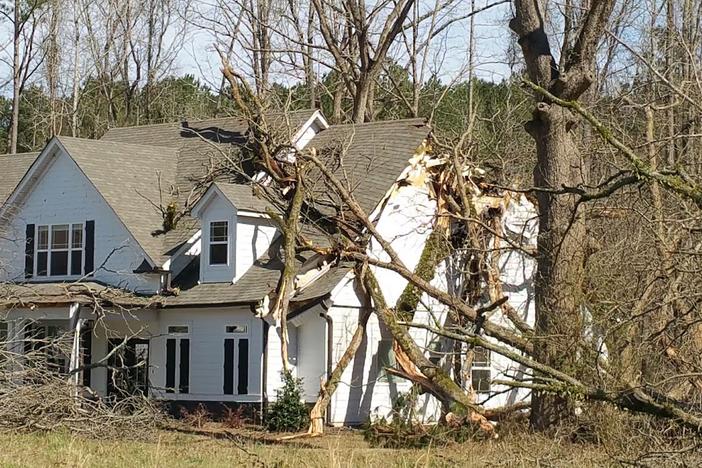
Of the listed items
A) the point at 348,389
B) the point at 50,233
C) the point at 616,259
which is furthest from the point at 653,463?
the point at 50,233

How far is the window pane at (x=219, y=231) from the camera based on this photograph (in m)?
28.4

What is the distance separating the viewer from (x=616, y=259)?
22375 mm

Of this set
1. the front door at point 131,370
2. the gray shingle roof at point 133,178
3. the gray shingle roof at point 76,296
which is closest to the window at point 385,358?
the gray shingle roof at point 76,296

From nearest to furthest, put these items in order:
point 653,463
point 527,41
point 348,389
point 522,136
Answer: point 653,463, point 527,41, point 348,389, point 522,136

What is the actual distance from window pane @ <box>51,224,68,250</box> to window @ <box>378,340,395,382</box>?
9495mm

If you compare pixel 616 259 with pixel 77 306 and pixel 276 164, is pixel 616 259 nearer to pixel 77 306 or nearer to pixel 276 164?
pixel 276 164

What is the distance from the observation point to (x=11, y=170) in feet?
121

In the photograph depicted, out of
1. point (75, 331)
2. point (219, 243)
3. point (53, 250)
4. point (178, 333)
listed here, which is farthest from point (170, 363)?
point (53, 250)

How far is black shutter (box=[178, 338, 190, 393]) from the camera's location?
28641 millimetres

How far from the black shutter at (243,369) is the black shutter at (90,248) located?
220 inches

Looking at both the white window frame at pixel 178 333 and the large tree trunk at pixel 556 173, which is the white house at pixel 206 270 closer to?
the white window frame at pixel 178 333

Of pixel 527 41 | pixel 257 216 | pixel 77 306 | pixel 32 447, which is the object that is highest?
pixel 527 41

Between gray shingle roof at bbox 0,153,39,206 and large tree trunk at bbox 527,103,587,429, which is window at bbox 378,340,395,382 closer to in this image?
large tree trunk at bbox 527,103,587,429

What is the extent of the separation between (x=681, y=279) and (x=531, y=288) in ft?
37.4
